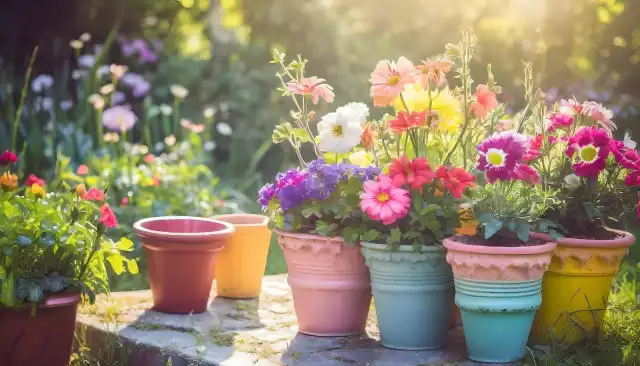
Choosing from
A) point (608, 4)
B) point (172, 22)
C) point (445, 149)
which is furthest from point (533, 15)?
point (445, 149)

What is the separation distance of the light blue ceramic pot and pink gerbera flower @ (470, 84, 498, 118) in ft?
1.88

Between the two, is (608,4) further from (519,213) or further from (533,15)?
(519,213)

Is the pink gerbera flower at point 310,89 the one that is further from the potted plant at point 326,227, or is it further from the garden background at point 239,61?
the garden background at point 239,61

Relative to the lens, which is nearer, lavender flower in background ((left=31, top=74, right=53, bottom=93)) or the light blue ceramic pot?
the light blue ceramic pot

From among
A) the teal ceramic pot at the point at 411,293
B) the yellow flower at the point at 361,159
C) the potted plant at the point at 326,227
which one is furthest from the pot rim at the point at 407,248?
the yellow flower at the point at 361,159

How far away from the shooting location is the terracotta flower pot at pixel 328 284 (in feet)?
10.0

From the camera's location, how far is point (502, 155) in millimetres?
2629

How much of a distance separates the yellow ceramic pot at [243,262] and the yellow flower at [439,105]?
92 centimetres

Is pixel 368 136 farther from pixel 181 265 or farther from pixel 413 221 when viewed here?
pixel 181 265

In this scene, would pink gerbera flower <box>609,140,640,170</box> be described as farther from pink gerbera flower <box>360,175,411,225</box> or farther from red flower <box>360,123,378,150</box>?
red flower <box>360,123,378,150</box>

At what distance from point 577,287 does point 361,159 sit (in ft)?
2.82

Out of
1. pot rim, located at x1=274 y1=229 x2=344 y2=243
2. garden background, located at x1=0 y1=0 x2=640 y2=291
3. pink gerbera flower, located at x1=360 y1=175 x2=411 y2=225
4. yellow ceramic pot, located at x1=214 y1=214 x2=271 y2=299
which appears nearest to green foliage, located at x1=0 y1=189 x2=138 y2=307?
pot rim, located at x1=274 y1=229 x2=344 y2=243

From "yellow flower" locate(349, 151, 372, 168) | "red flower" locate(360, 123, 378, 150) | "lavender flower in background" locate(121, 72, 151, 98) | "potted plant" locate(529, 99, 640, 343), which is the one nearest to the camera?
"potted plant" locate(529, 99, 640, 343)

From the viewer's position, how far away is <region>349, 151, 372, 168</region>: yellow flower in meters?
3.25
